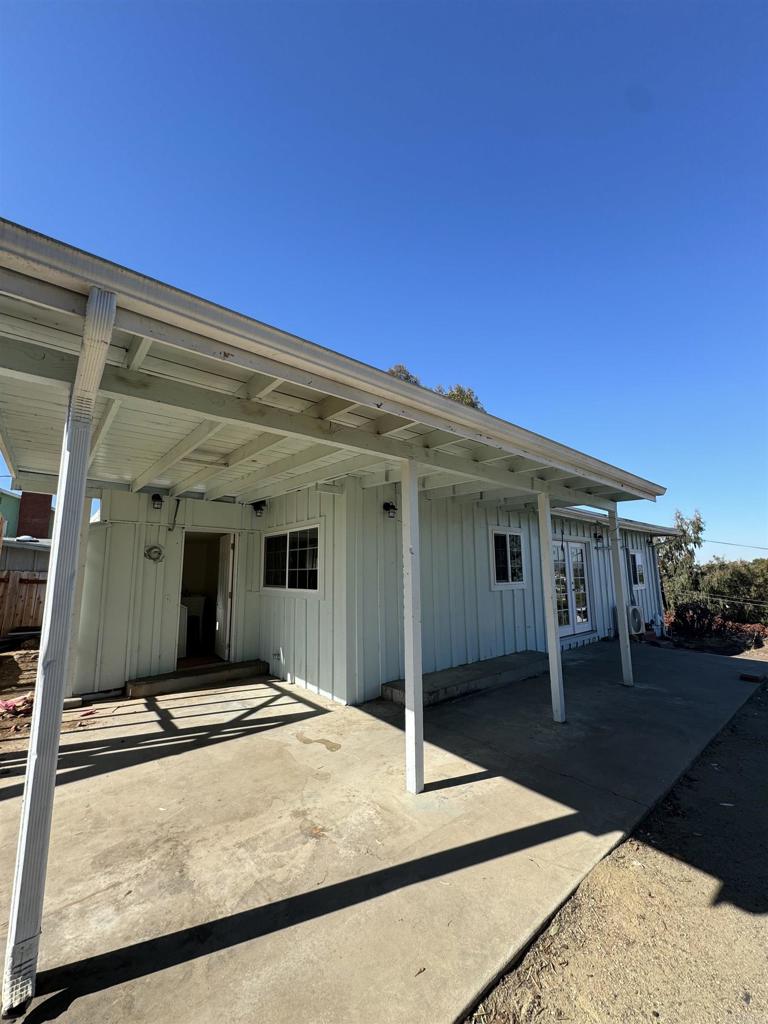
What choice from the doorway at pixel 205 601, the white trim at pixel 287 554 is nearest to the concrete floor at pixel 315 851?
the white trim at pixel 287 554

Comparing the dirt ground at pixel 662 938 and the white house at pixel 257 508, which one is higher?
the white house at pixel 257 508

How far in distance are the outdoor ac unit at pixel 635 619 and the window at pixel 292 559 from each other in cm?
785

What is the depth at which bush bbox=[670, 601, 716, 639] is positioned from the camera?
11080 mm

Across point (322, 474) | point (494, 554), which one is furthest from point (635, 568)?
point (322, 474)

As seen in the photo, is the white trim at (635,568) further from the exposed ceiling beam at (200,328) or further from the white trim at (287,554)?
the exposed ceiling beam at (200,328)

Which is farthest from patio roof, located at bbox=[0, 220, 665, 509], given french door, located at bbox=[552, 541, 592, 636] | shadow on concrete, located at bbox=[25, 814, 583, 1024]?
french door, located at bbox=[552, 541, 592, 636]

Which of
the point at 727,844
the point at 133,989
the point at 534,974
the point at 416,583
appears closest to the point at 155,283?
the point at 416,583

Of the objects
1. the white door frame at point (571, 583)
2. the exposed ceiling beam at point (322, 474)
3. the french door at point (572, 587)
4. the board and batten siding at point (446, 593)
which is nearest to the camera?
the exposed ceiling beam at point (322, 474)

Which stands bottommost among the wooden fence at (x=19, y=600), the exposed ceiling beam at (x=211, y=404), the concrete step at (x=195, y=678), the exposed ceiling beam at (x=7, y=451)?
the concrete step at (x=195, y=678)

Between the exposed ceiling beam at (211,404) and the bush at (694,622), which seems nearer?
the exposed ceiling beam at (211,404)

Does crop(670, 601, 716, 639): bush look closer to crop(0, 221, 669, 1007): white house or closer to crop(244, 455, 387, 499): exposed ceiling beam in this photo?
crop(0, 221, 669, 1007): white house

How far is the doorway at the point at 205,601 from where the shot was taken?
6574mm

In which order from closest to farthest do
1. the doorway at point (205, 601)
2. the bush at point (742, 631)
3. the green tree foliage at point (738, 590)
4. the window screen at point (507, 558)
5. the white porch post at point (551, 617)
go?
the white porch post at point (551, 617), the doorway at point (205, 601), the window screen at point (507, 558), the bush at point (742, 631), the green tree foliage at point (738, 590)

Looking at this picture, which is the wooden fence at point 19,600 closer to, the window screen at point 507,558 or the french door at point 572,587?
the window screen at point 507,558
